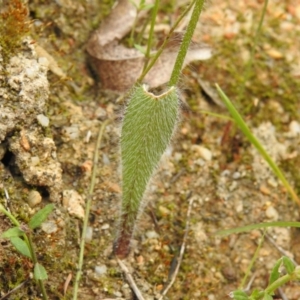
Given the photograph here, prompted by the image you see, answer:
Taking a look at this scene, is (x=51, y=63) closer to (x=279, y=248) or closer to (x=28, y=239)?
(x=28, y=239)

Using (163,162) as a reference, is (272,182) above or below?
below

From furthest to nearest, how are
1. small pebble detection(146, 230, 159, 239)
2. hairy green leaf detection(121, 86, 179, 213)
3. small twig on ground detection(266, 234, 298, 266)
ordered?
small twig on ground detection(266, 234, 298, 266) < small pebble detection(146, 230, 159, 239) < hairy green leaf detection(121, 86, 179, 213)

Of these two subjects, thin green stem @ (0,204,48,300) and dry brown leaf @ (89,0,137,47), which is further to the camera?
dry brown leaf @ (89,0,137,47)

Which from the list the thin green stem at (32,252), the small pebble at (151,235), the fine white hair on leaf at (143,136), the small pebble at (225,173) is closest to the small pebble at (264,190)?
the small pebble at (225,173)

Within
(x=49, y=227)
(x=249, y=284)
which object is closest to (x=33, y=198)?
(x=49, y=227)

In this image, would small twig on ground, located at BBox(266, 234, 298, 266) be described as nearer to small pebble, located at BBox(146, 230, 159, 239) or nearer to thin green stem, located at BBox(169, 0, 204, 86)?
small pebble, located at BBox(146, 230, 159, 239)

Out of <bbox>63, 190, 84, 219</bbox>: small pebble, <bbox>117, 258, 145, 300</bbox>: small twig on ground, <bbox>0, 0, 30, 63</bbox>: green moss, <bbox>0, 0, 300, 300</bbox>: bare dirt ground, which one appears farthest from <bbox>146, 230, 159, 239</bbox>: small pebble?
<bbox>0, 0, 30, 63</bbox>: green moss

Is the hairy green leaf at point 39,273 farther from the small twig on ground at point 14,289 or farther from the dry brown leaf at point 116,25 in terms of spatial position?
the dry brown leaf at point 116,25
